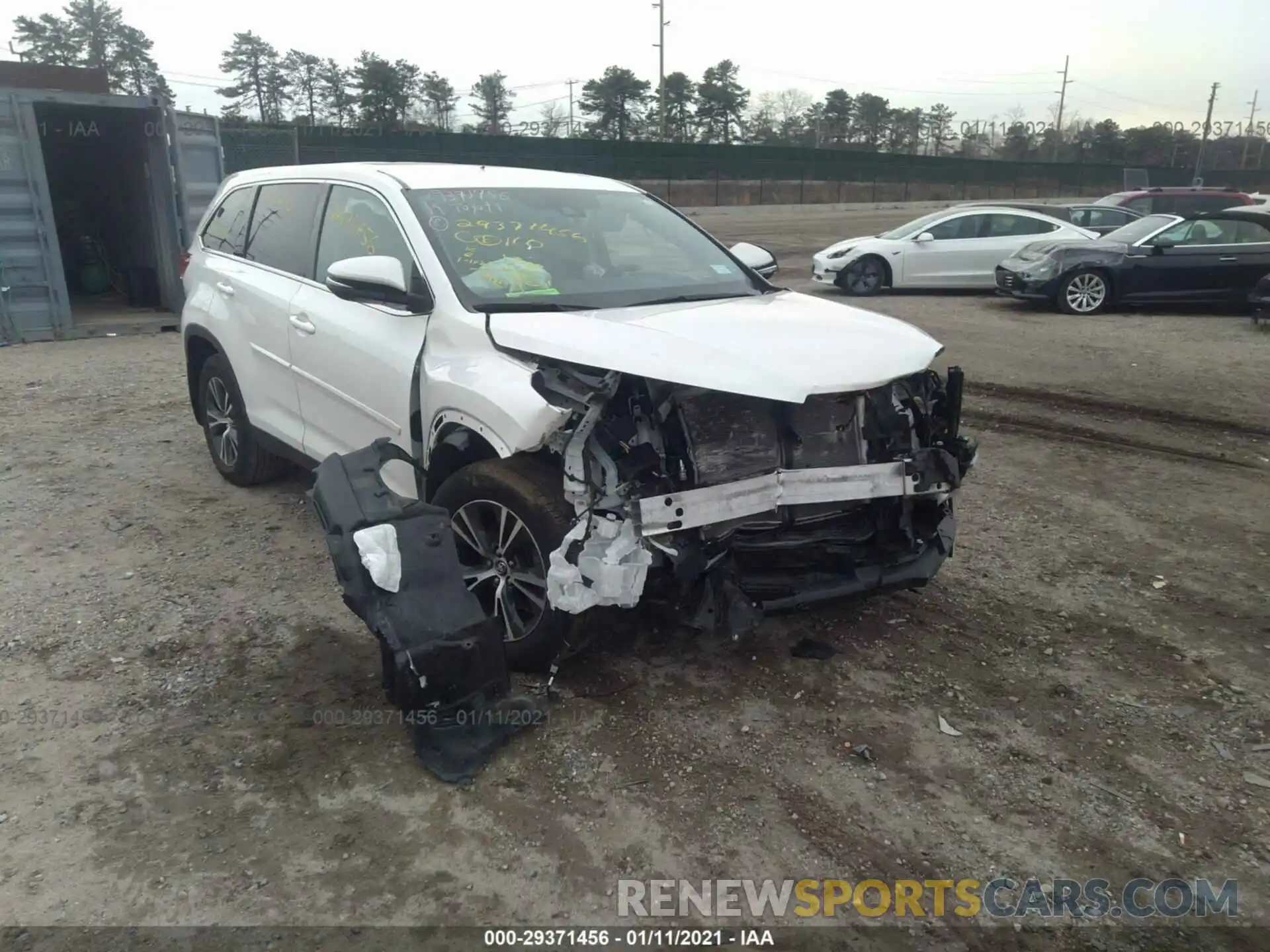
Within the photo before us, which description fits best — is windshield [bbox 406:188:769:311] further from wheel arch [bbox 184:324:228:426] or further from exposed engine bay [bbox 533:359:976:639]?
wheel arch [bbox 184:324:228:426]

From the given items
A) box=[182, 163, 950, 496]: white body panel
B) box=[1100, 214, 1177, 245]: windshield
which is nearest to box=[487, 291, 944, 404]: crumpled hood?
box=[182, 163, 950, 496]: white body panel

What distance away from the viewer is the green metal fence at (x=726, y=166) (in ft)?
102

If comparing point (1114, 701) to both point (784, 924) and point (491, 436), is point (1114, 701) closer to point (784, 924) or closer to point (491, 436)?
point (784, 924)

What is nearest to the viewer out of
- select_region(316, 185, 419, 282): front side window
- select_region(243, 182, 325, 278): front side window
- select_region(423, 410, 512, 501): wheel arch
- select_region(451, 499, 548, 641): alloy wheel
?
select_region(451, 499, 548, 641): alloy wheel

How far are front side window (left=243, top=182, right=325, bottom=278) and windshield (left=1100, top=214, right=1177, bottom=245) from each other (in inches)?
463

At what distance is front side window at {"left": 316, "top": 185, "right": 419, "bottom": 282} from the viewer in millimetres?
4059

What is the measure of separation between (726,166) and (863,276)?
30.8 m

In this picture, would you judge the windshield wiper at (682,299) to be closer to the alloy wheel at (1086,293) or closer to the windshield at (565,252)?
the windshield at (565,252)

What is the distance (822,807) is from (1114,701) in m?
1.38

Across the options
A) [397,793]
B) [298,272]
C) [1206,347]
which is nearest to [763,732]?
[397,793]

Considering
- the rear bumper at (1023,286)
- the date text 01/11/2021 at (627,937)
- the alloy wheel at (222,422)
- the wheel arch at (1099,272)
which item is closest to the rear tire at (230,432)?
the alloy wheel at (222,422)

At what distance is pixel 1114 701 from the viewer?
11.5ft

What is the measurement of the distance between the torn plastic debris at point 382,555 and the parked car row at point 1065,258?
11.9m

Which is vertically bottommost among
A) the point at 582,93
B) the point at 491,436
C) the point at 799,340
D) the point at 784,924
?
the point at 784,924
